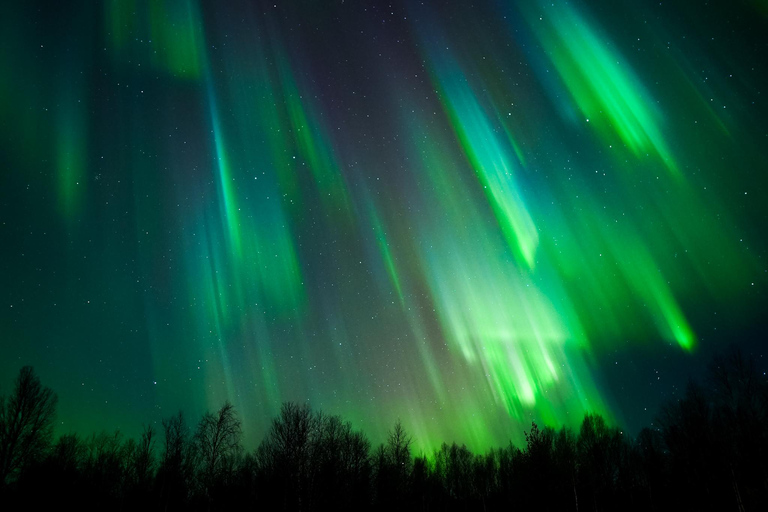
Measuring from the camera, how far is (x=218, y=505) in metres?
43.2

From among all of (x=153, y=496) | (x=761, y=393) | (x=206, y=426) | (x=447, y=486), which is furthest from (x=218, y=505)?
(x=761, y=393)

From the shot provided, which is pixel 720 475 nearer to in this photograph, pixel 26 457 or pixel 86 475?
pixel 26 457

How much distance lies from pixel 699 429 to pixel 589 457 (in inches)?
723

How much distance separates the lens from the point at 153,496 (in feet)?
150

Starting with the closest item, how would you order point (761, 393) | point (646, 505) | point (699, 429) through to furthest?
point (761, 393) < point (699, 429) < point (646, 505)

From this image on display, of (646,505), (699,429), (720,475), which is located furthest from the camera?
(646,505)

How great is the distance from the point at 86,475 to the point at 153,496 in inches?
359

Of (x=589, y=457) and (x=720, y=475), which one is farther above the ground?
(x=589, y=457)

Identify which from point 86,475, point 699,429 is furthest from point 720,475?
point 86,475

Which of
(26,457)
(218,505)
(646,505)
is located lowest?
(646,505)

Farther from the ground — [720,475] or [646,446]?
[646,446]

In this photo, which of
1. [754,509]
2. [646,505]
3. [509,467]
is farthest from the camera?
[509,467]

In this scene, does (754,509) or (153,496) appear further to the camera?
(153,496)

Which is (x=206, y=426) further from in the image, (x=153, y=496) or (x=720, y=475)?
(x=720, y=475)
